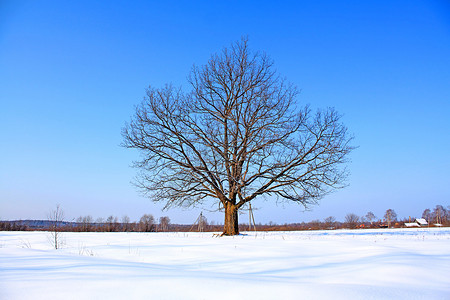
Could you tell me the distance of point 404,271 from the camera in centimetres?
427

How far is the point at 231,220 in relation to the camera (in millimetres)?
14656

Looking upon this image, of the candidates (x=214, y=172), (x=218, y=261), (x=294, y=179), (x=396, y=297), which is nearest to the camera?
(x=396, y=297)

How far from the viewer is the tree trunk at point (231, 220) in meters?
14.5

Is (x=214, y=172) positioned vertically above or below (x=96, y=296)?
above

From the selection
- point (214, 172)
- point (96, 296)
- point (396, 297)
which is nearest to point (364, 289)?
point (396, 297)

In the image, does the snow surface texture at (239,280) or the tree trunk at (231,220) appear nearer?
the snow surface texture at (239,280)

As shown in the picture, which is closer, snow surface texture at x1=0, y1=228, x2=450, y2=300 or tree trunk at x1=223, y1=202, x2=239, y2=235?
snow surface texture at x1=0, y1=228, x2=450, y2=300

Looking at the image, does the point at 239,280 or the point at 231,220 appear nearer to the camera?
the point at 239,280

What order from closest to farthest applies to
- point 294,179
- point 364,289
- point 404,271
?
point 364,289, point 404,271, point 294,179

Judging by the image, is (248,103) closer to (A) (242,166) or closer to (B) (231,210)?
(A) (242,166)

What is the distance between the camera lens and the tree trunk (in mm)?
14531

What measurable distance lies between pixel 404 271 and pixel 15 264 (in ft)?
20.0

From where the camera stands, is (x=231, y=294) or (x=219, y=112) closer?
(x=231, y=294)

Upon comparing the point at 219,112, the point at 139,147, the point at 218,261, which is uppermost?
the point at 219,112
